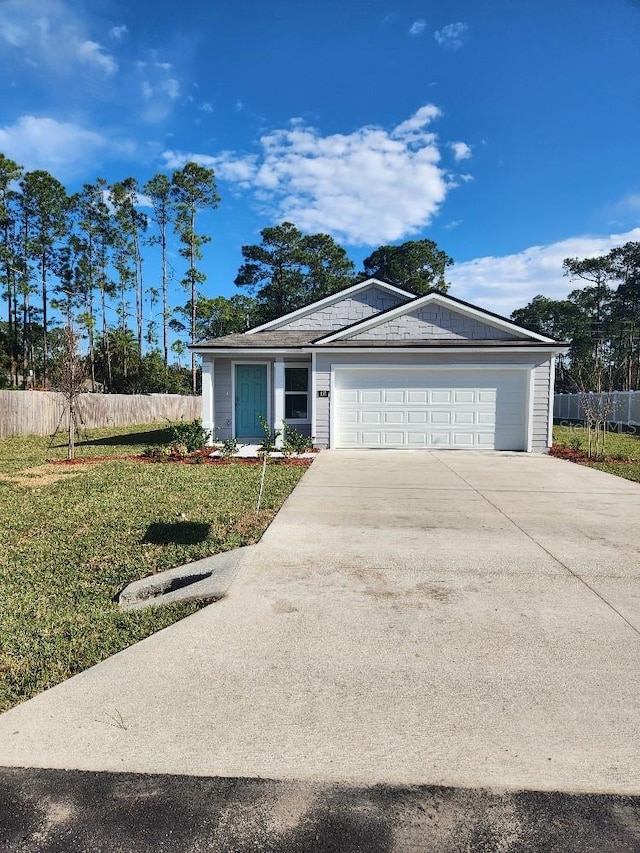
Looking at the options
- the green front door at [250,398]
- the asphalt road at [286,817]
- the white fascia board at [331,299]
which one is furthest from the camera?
the white fascia board at [331,299]

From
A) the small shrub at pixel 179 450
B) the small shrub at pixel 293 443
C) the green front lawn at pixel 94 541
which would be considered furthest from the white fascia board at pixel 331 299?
the green front lawn at pixel 94 541

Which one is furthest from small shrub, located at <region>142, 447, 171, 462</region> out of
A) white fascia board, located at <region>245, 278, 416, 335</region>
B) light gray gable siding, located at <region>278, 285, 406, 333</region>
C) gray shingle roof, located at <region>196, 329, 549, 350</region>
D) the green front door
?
light gray gable siding, located at <region>278, 285, 406, 333</region>

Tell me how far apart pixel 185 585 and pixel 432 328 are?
11162mm

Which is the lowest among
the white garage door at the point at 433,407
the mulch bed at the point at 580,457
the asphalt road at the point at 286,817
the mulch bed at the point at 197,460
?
the asphalt road at the point at 286,817

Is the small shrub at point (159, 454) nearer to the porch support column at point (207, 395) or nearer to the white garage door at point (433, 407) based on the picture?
the porch support column at point (207, 395)

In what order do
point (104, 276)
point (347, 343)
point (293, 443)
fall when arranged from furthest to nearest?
point (104, 276), point (347, 343), point (293, 443)

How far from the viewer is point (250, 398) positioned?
48.5ft

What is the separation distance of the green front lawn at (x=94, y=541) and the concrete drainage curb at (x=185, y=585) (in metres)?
0.13

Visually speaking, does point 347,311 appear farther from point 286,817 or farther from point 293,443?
point 286,817

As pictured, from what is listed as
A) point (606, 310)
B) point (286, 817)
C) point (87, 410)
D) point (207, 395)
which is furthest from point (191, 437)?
point (606, 310)

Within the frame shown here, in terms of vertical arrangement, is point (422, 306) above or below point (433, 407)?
above

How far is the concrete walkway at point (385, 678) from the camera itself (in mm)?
2199

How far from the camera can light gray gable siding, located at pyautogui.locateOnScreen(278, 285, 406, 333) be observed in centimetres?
1661

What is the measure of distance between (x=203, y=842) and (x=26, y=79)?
15288 millimetres
